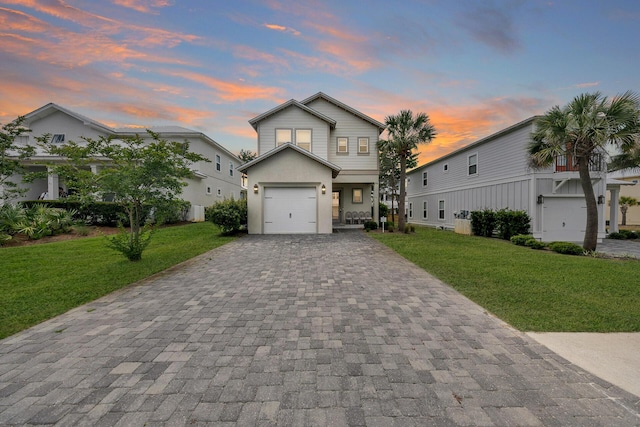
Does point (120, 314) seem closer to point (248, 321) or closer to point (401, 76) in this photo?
point (248, 321)

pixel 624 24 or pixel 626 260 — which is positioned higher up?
pixel 624 24

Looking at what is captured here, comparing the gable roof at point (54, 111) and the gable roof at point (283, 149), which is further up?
the gable roof at point (54, 111)

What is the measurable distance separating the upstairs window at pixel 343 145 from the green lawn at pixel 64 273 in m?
10.6

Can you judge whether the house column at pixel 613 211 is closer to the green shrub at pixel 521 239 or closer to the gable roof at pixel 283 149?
the green shrub at pixel 521 239

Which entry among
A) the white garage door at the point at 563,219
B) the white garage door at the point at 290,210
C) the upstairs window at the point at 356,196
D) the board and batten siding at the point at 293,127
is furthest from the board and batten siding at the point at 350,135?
the white garage door at the point at 563,219

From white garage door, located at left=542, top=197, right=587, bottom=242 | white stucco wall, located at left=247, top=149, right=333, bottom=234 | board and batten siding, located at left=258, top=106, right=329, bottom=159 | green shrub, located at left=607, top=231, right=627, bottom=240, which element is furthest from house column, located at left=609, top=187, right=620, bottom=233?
board and batten siding, located at left=258, top=106, right=329, bottom=159

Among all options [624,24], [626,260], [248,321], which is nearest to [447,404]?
[248,321]

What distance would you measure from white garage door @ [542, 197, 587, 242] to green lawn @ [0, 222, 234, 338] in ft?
53.1

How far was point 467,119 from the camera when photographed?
16.0m

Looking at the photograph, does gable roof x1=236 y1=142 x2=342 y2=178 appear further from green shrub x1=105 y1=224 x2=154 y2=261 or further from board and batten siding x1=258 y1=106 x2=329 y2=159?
green shrub x1=105 y1=224 x2=154 y2=261

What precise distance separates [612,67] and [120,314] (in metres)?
20.9

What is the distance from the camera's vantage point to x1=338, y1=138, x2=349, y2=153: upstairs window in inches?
687

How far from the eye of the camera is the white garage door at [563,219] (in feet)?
42.2

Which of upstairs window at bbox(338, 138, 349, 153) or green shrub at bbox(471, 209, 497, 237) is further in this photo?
upstairs window at bbox(338, 138, 349, 153)
